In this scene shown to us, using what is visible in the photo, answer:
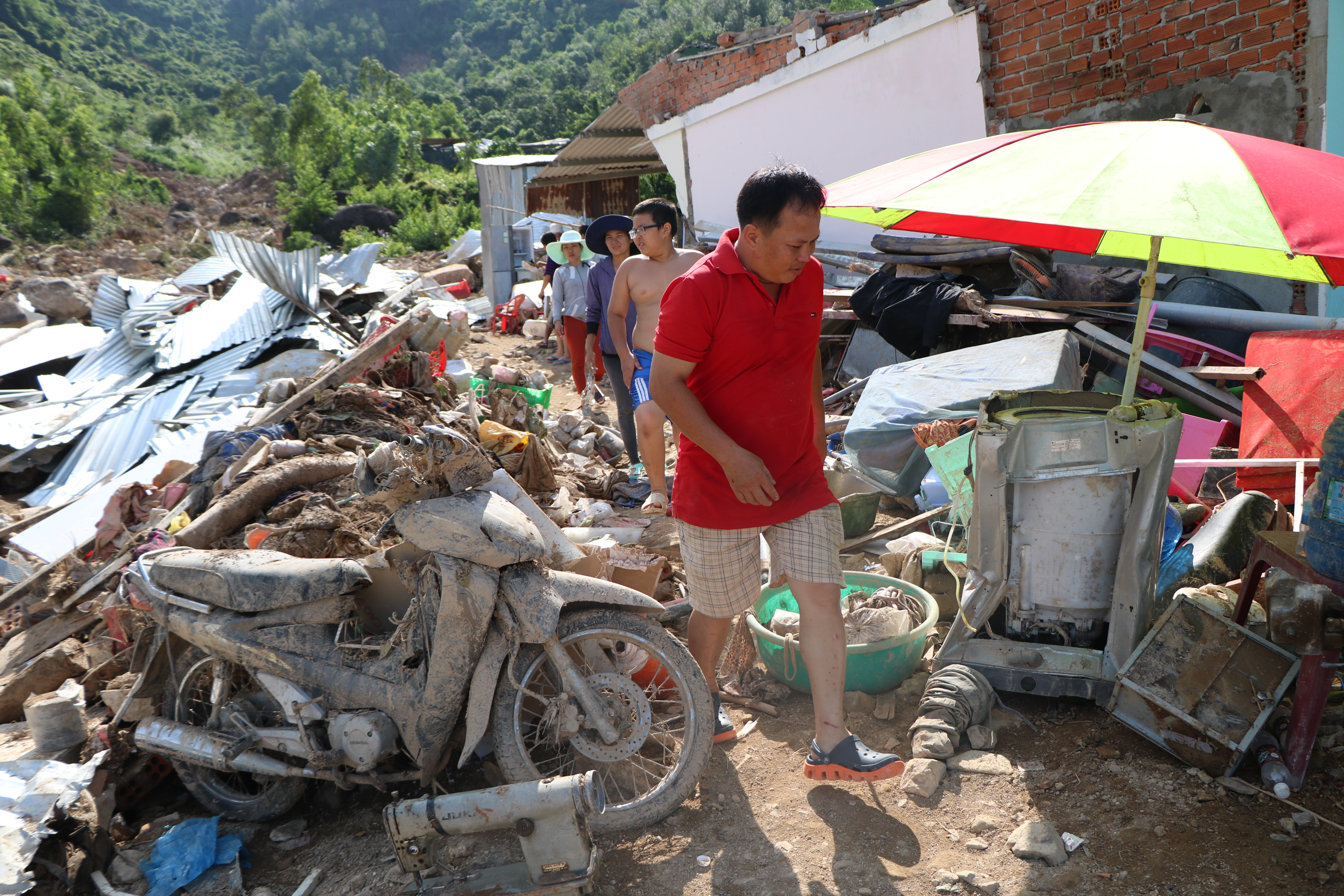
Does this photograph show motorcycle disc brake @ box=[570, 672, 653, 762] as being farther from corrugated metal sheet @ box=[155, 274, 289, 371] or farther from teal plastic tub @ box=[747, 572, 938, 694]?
corrugated metal sheet @ box=[155, 274, 289, 371]

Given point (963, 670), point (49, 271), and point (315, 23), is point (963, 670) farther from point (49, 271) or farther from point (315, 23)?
point (315, 23)

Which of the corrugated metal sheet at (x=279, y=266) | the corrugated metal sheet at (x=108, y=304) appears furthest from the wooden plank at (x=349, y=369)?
the corrugated metal sheet at (x=108, y=304)

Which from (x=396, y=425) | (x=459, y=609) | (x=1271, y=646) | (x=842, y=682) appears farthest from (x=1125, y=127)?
(x=396, y=425)

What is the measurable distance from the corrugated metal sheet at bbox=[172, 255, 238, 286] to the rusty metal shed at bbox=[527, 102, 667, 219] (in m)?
6.10

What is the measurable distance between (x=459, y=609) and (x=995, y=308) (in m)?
4.90

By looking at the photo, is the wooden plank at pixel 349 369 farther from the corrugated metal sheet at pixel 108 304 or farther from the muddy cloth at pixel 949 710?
the corrugated metal sheet at pixel 108 304

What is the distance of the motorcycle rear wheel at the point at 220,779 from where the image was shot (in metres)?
2.96

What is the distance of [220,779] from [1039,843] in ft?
9.25

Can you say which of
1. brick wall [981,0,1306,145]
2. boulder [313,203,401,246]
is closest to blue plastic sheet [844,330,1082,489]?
brick wall [981,0,1306,145]

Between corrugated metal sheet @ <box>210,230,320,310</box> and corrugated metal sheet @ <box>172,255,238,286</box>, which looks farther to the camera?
corrugated metal sheet @ <box>172,255,238,286</box>

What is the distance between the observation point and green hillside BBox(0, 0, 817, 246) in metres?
29.3

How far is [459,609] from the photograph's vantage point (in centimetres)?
262

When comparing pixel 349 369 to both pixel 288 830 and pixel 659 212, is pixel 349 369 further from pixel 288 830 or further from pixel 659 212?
pixel 288 830

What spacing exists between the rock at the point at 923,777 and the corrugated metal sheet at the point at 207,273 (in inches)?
419
